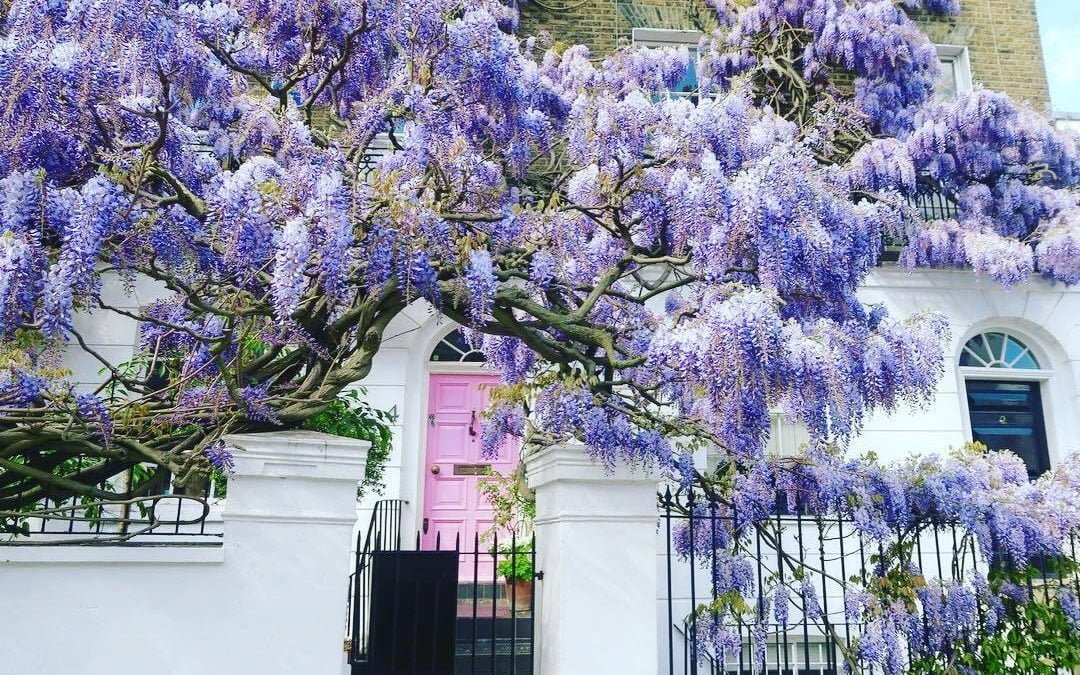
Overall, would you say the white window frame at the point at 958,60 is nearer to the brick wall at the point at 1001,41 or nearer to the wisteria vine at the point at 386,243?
the brick wall at the point at 1001,41

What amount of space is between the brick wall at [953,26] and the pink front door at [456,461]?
189 inches

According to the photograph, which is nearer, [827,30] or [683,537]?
[683,537]

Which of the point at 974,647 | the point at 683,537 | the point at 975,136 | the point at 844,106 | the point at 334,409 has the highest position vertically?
the point at 844,106

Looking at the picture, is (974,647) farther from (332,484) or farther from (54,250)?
(54,250)

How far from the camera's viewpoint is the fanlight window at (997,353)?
30.1 ft

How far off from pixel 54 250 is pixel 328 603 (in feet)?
6.56

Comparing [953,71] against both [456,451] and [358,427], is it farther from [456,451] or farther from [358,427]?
[358,427]

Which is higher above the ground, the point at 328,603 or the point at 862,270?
the point at 862,270

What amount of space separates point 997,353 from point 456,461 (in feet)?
21.6

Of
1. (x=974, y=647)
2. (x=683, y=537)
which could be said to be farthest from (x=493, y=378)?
(x=974, y=647)

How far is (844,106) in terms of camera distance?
9.51 m

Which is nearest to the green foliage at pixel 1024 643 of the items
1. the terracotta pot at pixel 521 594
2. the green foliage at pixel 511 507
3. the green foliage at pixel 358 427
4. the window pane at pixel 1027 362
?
the green foliage at pixel 511 507

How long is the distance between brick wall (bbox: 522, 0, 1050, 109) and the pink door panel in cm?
480

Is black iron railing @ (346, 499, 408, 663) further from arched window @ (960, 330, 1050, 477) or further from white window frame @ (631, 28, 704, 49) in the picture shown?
white window frame @ (631, 28, 704, 49)
